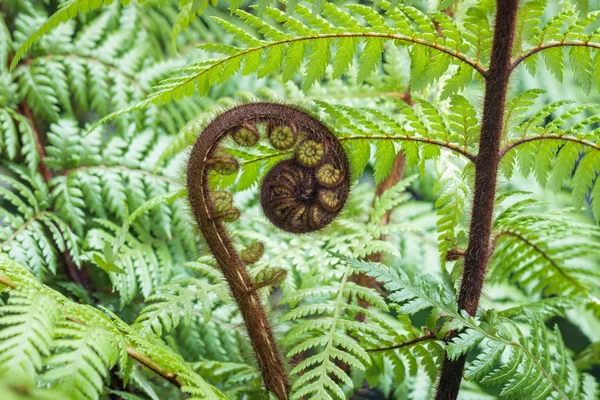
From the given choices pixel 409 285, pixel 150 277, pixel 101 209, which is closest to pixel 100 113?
pixel 101 209

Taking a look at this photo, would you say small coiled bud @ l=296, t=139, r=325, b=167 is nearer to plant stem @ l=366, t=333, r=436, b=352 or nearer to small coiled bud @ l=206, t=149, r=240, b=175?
small coiled bud @ l=206, t=149, r=240, b=175

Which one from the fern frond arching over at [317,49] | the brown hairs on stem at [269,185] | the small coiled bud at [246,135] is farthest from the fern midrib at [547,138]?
the small coiled bud at [246,135]

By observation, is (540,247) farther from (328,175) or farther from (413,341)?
(328,175)

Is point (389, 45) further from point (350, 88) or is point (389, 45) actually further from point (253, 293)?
point (253, 293)

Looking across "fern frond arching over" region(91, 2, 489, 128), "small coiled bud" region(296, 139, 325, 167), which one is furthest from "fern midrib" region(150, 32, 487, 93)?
"small coiled bud" region(296, 139, 325, 167)

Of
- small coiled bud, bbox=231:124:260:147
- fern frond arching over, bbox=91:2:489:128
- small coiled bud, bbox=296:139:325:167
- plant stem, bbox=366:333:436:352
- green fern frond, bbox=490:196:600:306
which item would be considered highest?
fern frond arching over, bbox=91:2:489:128

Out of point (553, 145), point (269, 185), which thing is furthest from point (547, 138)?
point (269, 185)

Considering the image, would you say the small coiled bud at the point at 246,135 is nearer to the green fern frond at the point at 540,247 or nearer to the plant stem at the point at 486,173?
the plant stem at the point at 486,173
